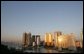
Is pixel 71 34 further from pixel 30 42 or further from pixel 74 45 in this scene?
pixel 30 42

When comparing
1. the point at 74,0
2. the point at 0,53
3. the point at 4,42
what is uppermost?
the point at 74,0

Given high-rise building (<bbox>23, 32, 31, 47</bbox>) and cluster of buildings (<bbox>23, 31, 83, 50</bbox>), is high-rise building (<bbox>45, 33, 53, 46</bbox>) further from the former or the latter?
high-rise building (<bbox>23, 32, 31, 47</bbox>)

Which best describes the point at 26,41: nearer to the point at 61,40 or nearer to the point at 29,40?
the point at 29,40

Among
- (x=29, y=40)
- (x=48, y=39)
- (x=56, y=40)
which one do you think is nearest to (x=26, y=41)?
(x=29, y=40)

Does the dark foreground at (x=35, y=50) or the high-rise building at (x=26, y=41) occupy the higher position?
the high-rise building at (x=26, y=41)

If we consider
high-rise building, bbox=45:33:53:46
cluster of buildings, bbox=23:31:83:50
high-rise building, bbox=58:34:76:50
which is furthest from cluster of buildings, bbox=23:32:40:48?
high-rise building, bbox=58:34:76:50

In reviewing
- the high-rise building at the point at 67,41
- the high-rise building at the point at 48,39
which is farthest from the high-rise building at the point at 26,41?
the high-rise building at the point at 67,41

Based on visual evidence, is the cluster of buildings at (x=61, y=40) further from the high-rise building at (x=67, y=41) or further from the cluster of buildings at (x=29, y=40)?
the cluster of buildings at (x=29, y=40)

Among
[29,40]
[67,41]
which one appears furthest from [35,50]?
[67,41]

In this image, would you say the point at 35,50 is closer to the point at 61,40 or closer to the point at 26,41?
the point at 26,41

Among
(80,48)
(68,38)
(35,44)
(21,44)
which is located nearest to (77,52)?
(80,48)

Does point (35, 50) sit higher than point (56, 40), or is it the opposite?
point (56, 40)
